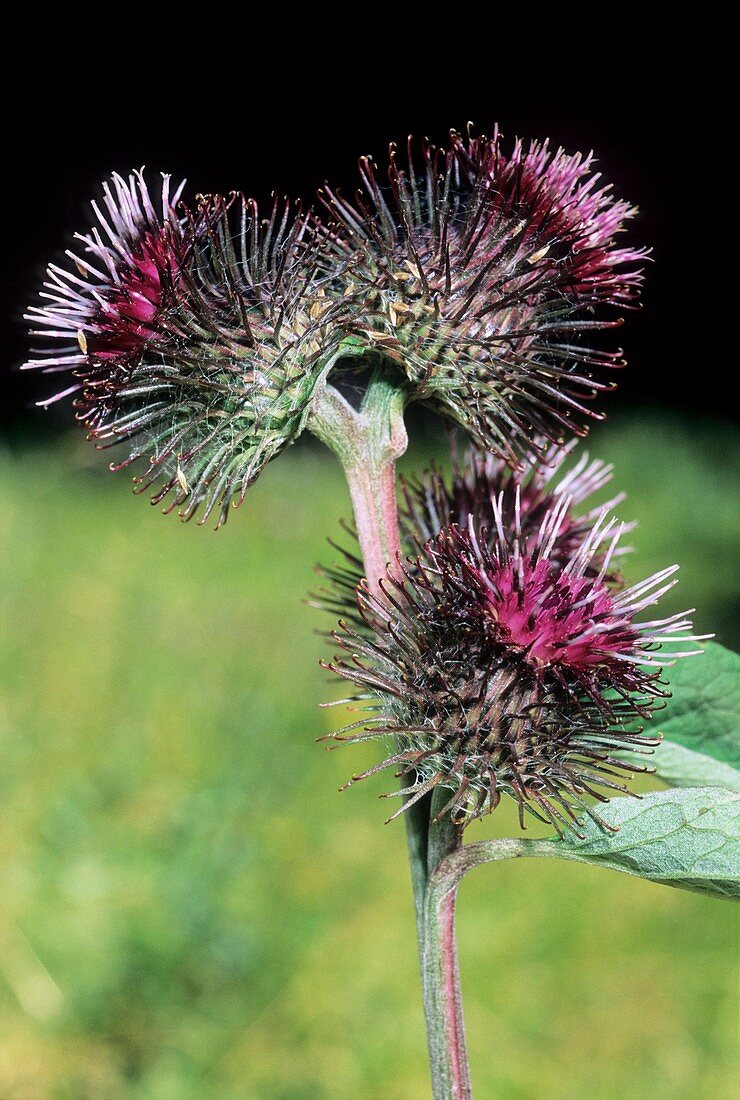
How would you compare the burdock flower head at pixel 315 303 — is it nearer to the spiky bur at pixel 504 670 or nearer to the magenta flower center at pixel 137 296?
the magenta flower center at pixel 137 296

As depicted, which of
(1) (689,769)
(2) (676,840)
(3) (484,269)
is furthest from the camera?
(1) (689,769)

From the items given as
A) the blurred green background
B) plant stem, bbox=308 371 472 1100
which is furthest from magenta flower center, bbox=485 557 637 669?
the blurred green background

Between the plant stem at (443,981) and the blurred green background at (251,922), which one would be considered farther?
the blurred green background at (251,922)

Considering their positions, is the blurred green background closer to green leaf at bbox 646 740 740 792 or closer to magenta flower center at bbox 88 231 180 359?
green leaf at bbox 646 740 740 792

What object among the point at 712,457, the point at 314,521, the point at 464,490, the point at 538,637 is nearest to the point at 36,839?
the point at 464,490


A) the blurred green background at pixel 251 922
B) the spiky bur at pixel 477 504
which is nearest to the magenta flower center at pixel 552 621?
the spiky bur at pixel 477 504

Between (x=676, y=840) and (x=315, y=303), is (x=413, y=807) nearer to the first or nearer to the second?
(x=676, y=840)

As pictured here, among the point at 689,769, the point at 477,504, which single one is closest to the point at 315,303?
the point at 477,504
